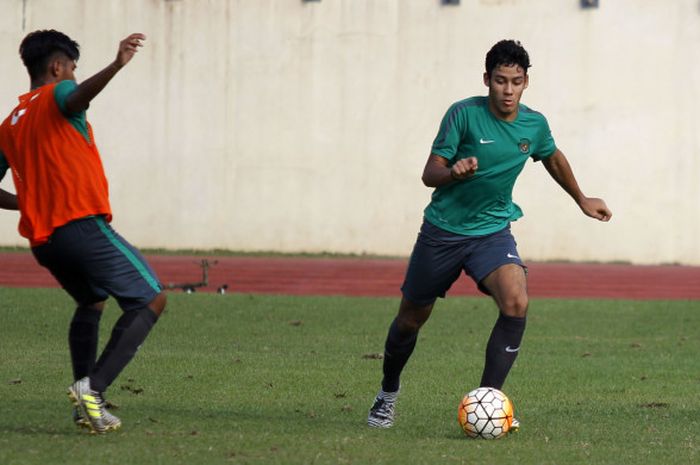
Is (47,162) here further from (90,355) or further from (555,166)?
(555,166)

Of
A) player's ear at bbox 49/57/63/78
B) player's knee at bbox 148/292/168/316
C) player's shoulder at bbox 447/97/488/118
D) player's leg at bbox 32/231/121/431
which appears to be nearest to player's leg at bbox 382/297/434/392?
player's shoulder at bbox 447/97/488/118

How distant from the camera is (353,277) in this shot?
21219 mm

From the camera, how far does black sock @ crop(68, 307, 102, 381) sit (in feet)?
24.3

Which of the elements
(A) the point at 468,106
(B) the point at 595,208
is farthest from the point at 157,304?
(B) the point at 595,208

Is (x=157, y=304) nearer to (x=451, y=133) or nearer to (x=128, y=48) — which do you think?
(x=128, y=48)

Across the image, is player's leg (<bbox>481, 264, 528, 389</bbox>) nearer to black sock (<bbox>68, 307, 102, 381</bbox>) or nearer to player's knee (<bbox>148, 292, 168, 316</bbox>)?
player's knee (<bbox>148, 292, 168, 316</bbox>)

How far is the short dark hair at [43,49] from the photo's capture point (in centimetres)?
701

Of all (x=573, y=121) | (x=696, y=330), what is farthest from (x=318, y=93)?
(x=696, y=330)

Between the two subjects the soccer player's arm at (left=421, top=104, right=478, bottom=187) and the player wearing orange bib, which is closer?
the player wearing orange bib

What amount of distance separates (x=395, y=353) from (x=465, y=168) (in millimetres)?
1401

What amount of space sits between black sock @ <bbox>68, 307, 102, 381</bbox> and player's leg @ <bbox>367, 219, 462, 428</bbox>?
165 cm

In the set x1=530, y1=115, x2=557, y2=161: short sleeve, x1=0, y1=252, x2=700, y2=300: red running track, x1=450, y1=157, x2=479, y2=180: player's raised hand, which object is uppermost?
x1=530, y1=115, x2=557, y2=161: short sleeve

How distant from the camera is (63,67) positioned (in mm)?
7074

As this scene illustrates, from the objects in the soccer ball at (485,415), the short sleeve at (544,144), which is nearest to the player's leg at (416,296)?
the soccer ball at (485,415)
